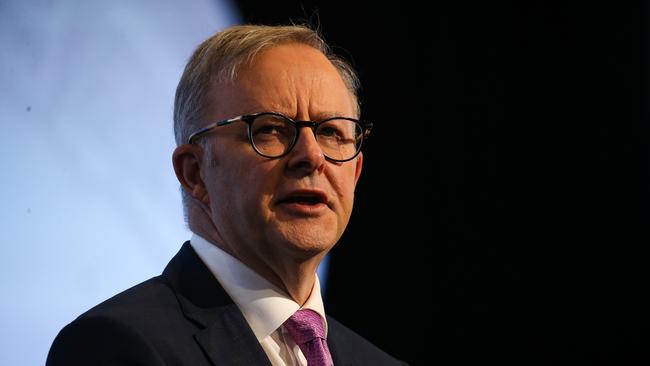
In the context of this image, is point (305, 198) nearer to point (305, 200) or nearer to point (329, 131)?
point (305, 200)

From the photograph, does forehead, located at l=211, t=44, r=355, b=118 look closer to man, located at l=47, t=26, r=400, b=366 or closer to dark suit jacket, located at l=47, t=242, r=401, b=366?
man, located at l=47, t=26, r=400, b=366

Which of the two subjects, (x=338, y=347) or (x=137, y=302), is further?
(x=338, y=347)

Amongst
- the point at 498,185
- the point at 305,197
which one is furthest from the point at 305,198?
the point at 498,185

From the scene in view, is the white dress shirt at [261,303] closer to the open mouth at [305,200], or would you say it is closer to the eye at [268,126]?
the open mouth at [305,200]

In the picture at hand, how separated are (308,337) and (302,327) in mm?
28

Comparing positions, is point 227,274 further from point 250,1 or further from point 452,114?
point 452,114

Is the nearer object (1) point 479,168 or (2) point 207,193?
(2) point 207,193

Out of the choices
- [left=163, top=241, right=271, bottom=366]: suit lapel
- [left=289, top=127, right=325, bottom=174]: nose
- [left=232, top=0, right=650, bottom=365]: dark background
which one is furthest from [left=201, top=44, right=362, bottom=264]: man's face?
A: [left=232, top=0, right=650, bottom=365]: dark background

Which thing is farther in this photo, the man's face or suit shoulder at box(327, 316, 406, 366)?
suit shoulder at box(327, 316, 406, 366)

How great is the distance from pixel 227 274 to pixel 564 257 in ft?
5.14

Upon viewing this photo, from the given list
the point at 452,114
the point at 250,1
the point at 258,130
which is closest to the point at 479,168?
the point at 452,114

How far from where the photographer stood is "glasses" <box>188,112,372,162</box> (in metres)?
1.67

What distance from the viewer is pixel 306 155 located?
165 cm

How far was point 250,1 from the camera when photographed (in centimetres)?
255
